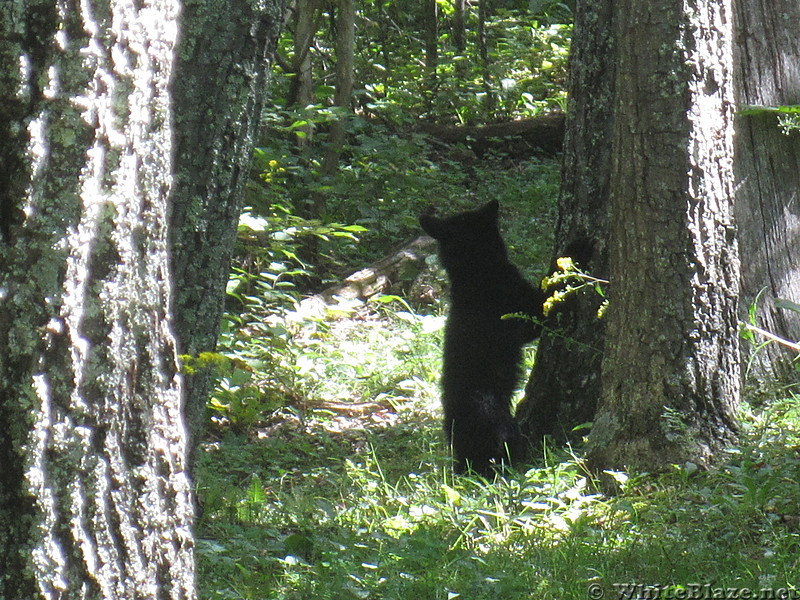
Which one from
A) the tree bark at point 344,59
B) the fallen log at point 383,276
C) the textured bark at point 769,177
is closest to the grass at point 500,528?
the textured bark at point 769,177

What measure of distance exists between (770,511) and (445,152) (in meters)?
9.54

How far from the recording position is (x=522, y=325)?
6.05m

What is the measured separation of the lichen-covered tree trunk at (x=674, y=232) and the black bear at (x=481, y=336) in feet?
3.55

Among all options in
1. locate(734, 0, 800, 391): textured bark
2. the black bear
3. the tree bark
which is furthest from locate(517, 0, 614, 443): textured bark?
the tree bark

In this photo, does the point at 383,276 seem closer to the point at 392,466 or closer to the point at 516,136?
the point at 392,466

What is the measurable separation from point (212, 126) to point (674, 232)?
215 centimetres

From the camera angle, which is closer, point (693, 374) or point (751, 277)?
point (693, 374)

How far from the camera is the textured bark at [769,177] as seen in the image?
5.05m

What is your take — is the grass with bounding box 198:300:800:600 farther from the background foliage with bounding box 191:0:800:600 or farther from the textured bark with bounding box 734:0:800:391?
the textured bark with bounding box 734:0:800:391

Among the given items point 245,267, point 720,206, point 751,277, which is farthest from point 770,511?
point 245,267

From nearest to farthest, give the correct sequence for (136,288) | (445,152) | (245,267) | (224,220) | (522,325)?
(136,288) < (224,220) < (522,325) < (245,267) < (445,152)

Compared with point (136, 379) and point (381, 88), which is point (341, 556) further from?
point (381, 88)

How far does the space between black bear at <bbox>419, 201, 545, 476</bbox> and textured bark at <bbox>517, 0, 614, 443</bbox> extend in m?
0.30

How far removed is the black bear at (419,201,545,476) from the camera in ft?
18.1
